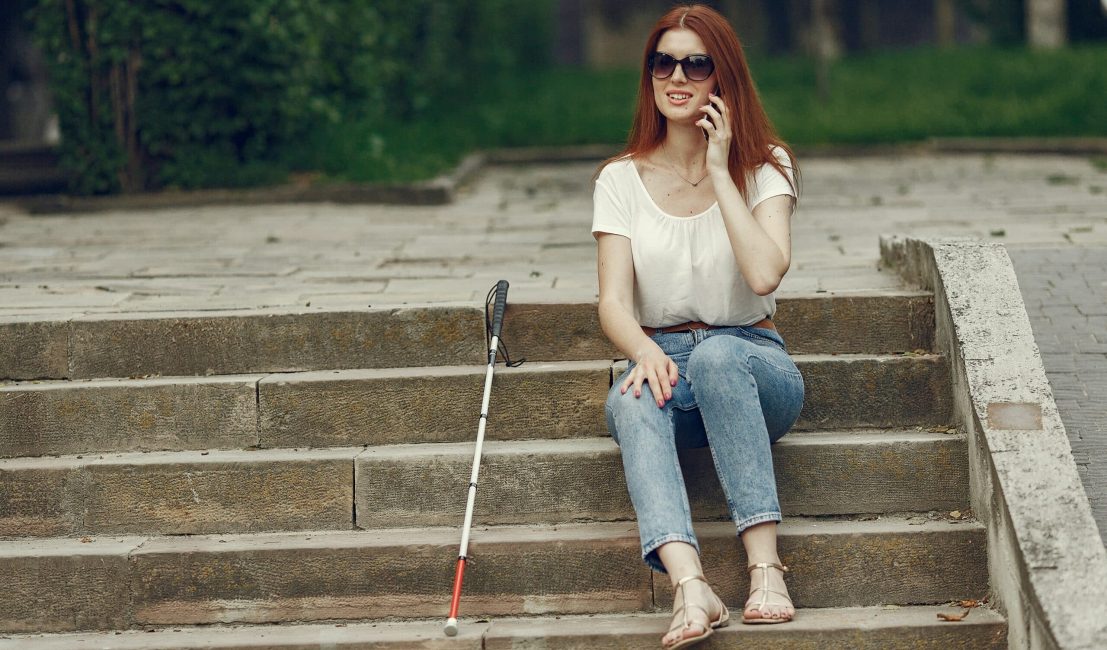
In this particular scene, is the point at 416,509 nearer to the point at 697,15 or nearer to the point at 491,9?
the point at 697,15

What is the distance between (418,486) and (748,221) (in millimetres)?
1277

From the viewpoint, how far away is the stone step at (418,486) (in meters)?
4.17

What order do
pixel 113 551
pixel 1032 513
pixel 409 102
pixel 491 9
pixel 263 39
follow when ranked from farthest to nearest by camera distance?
pixel 491 9, pixel 409 102, pixel 263 39, pixel 113 551, pixel 1032 513

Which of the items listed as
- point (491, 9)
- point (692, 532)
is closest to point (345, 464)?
point (692, 532)

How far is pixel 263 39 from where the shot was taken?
894cm

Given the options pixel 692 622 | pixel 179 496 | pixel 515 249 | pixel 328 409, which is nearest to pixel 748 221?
pixel 692 622

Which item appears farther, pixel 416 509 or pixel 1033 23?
pixel 1033 23

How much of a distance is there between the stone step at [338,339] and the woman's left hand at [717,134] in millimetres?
768

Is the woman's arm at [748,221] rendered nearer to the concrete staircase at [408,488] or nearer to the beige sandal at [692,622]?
the concrete staircase at [408,488]

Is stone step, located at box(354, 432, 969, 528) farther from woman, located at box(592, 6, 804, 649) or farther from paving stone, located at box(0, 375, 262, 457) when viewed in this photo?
paving stone, located at box(0, 375, 262, 457)

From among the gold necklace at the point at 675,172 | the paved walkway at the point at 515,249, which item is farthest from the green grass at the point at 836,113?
the gold necklace at the point at 675,172

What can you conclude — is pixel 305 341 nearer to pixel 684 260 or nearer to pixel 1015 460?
pixel 684 260

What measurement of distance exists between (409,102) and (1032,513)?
10.4 meters

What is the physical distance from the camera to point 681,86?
4145 mm
